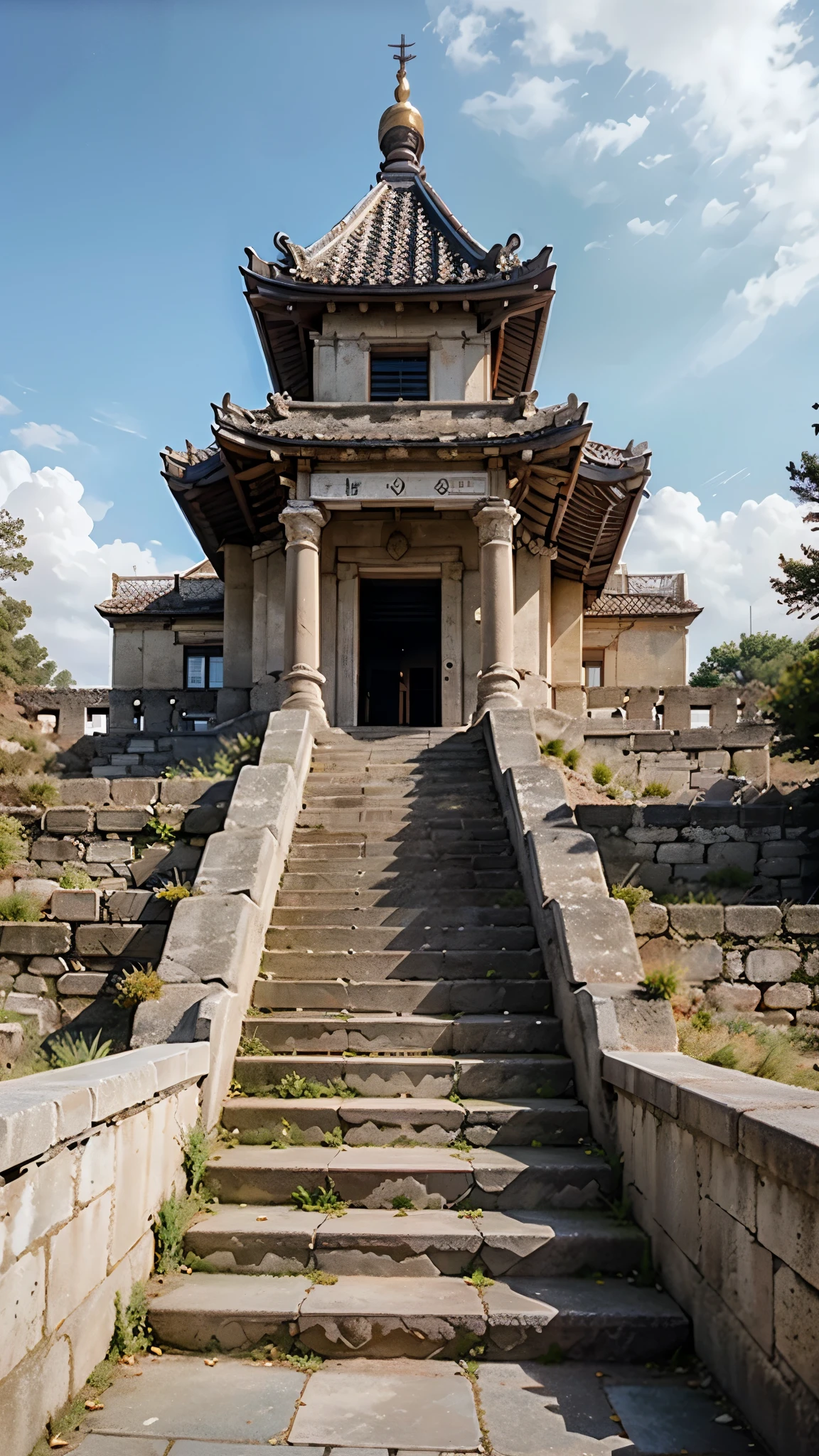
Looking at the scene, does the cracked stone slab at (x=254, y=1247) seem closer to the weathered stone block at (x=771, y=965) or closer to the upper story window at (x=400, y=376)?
the weathered stone block at (x=771, y=965)

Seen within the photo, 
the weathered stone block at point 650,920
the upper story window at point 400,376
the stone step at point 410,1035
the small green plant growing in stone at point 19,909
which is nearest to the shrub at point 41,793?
the small green plant growing in stone at point 19,909

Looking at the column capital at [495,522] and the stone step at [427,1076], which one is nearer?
the stone step at [427,1076]

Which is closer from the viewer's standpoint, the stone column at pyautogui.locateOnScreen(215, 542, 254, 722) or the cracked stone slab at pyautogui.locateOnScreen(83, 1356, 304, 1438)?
the cracked stone slab at pyautogui.locateOnScreen(83, 1356, 304, 1438)

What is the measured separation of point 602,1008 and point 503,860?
10.4 feet

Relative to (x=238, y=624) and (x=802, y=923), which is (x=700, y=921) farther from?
(x=238, y=624)

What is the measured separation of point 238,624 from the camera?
60.5ft

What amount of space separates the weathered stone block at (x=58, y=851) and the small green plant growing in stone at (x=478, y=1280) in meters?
6.61

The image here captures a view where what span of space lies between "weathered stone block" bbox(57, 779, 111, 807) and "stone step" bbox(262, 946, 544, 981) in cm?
411

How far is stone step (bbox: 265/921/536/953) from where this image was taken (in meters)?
7.88

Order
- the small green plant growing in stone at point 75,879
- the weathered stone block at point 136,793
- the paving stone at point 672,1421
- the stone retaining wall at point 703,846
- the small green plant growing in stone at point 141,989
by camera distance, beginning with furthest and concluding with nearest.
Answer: the weathered stone block at point 136,793, the stone retaining wall at point 703,846, the small green plant growing in stone at point 75,879, the small green plant growing in stone at point 141,989, the paving stone at point 672,1421

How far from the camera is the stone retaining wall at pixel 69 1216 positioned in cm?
319

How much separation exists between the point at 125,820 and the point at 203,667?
43.4 ft

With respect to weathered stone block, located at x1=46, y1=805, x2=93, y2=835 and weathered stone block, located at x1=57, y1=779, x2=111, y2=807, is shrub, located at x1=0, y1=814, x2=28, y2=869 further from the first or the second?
weathered stone block, located at x1=57, y1=779, x2=111, y2=807

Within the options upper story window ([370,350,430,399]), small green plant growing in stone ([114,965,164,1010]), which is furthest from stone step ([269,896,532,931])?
upper story window ([370,350,430,399])
